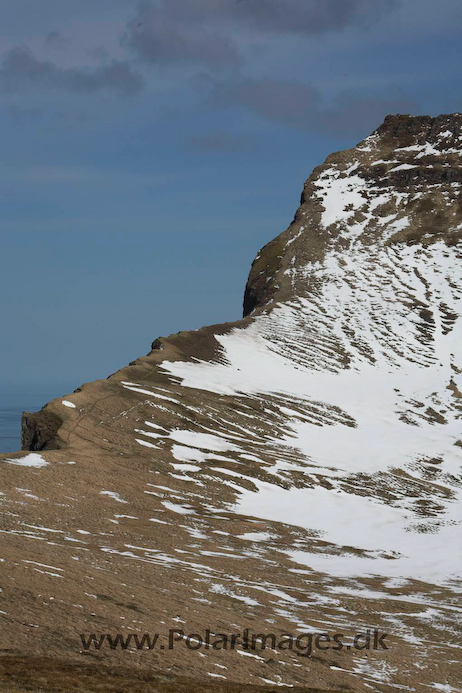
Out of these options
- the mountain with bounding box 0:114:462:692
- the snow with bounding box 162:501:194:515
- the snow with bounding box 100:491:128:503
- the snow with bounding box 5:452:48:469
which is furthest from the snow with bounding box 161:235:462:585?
the snow with bounding box 5:452:48:469

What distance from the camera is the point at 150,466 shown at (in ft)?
214

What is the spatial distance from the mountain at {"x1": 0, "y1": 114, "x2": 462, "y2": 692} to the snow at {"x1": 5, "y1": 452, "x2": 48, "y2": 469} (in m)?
0.25

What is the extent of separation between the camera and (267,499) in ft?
219

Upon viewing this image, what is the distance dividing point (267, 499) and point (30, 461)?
20476mm

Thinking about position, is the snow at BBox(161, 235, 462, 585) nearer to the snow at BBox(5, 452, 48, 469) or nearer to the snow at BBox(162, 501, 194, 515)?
the snow at BBox(162, 501, 194, 515)

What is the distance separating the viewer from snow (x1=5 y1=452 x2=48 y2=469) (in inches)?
2186

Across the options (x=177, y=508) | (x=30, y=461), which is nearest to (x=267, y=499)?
(x=177, y=508)

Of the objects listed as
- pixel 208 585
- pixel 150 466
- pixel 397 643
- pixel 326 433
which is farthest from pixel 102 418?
pixel 397 643

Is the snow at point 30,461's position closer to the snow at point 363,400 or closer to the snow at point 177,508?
the snow at point 177,508

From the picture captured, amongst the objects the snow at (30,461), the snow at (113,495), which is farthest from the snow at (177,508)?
the snow at (30,461)

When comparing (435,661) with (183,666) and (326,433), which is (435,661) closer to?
(183,666)

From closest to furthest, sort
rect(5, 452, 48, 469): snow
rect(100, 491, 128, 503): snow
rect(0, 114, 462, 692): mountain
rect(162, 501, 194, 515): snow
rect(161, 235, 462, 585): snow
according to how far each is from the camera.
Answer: rect(0, 114, 462, 692): mountain < rect(100, 491, 128, 503): snow < rect(5, 452, 48, 469): snow < rect(162, 501, 194, 515): snow < rect(161, 235, 462, 585): snow

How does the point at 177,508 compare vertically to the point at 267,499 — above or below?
above

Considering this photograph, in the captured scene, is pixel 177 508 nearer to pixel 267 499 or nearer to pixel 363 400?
pixel 267 499
